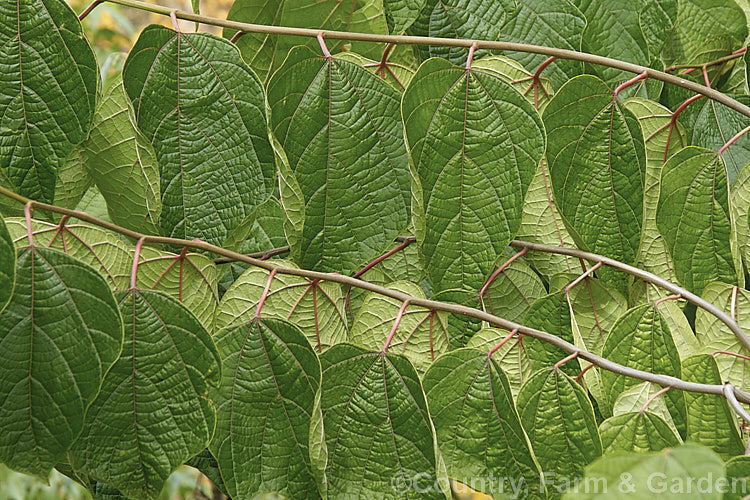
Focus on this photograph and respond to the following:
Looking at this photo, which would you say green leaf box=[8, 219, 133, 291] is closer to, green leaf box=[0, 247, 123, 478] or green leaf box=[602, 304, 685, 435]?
green leaf box=[0, 247, 123, 478]

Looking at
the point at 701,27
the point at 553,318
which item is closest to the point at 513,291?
the point at 553,318

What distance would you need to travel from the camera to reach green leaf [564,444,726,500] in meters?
0.25

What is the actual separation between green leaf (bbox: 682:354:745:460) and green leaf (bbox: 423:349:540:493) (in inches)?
5.6

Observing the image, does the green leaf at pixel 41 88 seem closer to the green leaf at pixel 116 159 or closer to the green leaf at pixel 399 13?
the green leaf at pixel 116 159

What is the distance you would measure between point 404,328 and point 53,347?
251 mm

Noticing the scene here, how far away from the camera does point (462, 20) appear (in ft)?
1.85

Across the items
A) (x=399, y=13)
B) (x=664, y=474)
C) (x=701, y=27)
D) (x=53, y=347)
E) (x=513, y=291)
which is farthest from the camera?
(x=701, y=27)

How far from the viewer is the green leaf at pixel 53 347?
0.38 m

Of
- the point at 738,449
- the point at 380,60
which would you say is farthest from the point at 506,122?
the point at 738,449

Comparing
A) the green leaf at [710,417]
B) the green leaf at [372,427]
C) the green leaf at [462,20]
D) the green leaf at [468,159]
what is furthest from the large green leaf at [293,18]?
the green leaf at [710,417]

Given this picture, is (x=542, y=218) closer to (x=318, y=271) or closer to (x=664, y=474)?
(x=318, y=271)

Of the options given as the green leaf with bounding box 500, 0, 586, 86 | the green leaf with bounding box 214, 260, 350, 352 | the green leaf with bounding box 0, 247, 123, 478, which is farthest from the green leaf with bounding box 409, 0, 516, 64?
the green leaf with bounding box 0, 247, 123, 478

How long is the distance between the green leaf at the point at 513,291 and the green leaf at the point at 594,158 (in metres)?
0.11

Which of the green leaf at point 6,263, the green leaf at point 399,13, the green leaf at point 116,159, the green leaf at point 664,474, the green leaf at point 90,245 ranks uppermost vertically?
→ the green leaf at point 399,13
